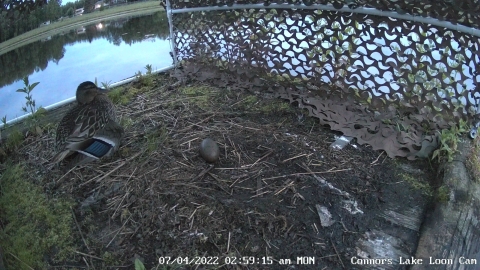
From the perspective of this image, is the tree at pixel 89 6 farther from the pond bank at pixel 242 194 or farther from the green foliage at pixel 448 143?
the green foliage at pixel 448 143

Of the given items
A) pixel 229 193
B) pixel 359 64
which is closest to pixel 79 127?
pixel 229 193

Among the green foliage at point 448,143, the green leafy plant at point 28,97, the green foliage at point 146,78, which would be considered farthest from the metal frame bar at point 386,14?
the green leafy plant at point 28,97

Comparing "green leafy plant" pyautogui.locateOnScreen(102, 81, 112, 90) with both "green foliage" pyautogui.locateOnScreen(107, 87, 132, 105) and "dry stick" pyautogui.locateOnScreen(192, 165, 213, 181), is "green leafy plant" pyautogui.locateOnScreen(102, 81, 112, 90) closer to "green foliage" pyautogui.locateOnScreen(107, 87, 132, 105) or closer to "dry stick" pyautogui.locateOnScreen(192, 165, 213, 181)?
"green foliage" pyautogui.locateOnScreen(107, 87, 132, 105)

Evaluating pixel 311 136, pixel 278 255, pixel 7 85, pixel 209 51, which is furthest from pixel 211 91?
pixel 278 255

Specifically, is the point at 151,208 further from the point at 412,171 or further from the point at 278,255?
the point at 412,171

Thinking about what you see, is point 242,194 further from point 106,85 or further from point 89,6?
point 89,6

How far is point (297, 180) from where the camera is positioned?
2775 mm

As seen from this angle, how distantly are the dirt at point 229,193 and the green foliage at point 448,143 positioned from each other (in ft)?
0.51

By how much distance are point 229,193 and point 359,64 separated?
1.77 meters

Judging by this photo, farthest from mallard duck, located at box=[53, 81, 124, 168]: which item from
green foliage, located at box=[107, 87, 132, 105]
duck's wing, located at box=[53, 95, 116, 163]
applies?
green foliage, located at box=[107, 87, 132, 105]

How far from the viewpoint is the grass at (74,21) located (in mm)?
3538

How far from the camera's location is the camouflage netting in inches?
118

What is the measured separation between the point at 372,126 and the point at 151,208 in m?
1.88

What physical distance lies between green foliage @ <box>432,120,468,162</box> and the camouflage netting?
98 mm
